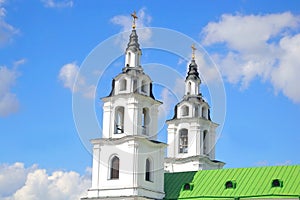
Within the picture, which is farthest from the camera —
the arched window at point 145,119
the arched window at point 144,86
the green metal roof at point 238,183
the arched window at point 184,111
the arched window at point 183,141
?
the arched window at point 184,111

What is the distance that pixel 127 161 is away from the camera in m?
54.7

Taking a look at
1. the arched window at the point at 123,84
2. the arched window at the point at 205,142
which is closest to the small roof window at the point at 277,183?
the arched window at the point at 205,142

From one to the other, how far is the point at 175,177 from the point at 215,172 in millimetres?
3593

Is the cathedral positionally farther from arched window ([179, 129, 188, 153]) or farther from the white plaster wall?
arched window ([179, 129, 188, 153])

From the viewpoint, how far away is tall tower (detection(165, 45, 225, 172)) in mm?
65250

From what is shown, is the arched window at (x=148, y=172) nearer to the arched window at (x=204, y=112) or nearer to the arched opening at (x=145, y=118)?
the arched opening at (x=145, y=118)

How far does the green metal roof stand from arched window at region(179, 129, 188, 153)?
7.34m

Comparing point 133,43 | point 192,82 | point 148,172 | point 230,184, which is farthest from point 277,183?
point 192,82

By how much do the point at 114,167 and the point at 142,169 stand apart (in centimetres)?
239

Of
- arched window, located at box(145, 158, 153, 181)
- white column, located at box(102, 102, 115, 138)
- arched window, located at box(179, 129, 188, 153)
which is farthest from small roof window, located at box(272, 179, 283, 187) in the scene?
arched window, located at box(179, 129, 188, 153)

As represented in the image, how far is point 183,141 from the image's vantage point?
220 ft

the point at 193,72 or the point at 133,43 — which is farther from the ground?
the point at 193,72

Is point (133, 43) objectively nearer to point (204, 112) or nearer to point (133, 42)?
point (133, 42)

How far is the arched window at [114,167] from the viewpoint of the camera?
55.4m
